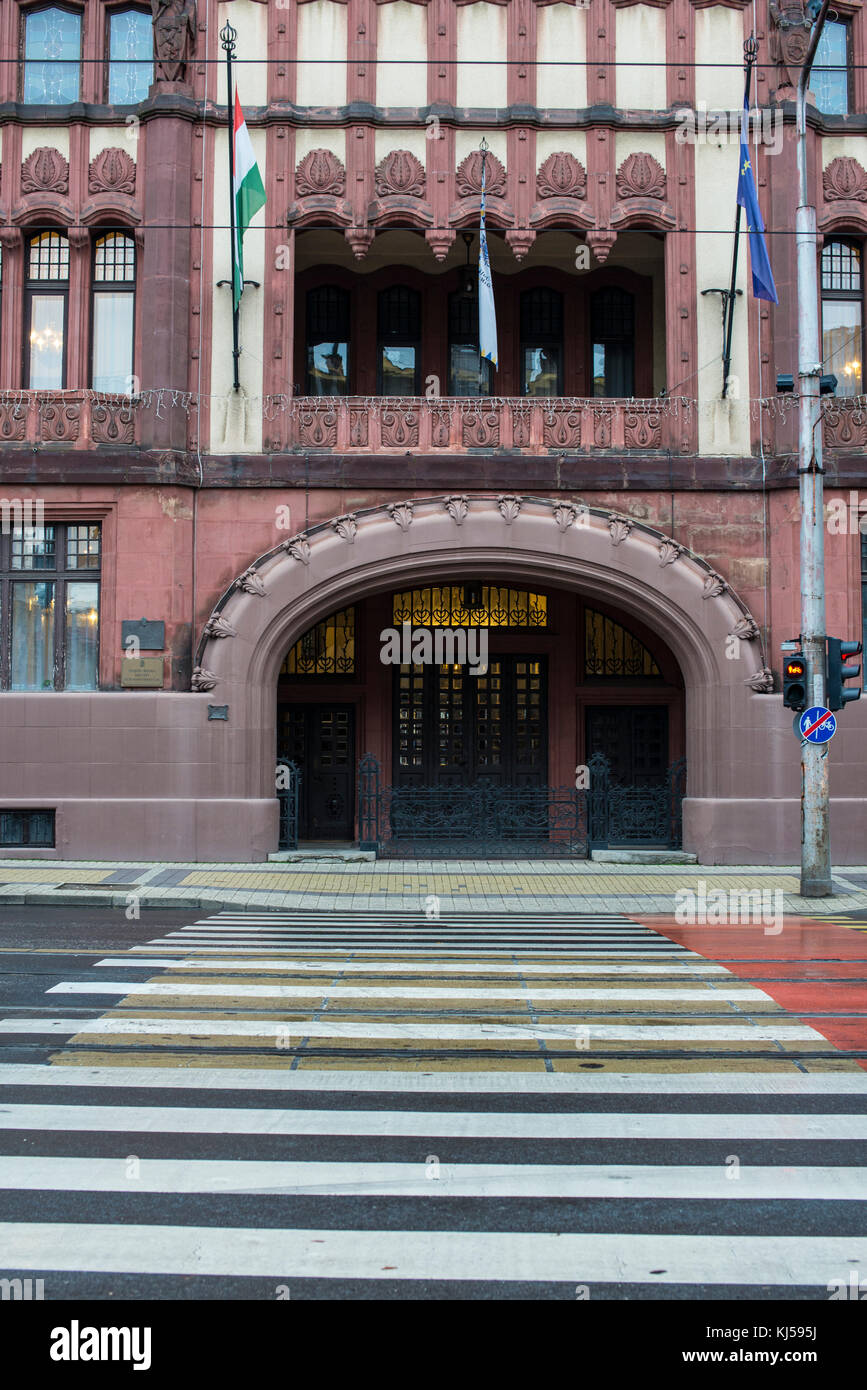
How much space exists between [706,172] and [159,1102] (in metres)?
19.4

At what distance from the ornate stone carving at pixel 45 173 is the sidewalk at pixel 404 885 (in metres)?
11.6

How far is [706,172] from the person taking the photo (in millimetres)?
21422

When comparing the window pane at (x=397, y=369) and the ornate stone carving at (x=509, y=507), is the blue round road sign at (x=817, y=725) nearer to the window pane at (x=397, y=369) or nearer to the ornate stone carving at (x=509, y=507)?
the ornate stone carving at (x=509, y=507)

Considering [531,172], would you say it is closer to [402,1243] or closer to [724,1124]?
[724,1124]

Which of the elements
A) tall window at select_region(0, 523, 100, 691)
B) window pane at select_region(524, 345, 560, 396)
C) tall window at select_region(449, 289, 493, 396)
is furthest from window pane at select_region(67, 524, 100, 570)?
window pane at select_region(524, 345, 560, 396)

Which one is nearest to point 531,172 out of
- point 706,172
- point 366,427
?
point 706,172

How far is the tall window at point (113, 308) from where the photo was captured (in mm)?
21422

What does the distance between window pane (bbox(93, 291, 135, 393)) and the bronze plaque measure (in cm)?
489

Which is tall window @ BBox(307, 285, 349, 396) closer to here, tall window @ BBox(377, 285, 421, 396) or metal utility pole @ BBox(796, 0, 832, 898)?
tall window @ BBox(377, 285, 421, 396)

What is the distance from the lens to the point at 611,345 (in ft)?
78.9

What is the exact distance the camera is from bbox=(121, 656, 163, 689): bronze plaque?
2030 centimetres

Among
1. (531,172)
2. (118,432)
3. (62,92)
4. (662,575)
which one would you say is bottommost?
(662,575)
